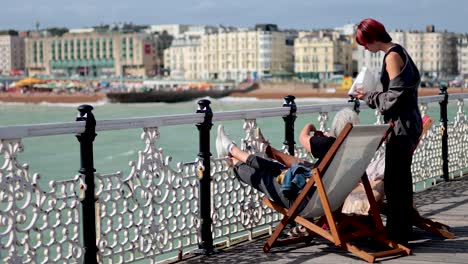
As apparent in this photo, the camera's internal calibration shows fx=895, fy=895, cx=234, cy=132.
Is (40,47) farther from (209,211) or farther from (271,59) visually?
(209,211)

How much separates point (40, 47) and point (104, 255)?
174857 millimetres

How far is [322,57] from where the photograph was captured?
137000 millimetres

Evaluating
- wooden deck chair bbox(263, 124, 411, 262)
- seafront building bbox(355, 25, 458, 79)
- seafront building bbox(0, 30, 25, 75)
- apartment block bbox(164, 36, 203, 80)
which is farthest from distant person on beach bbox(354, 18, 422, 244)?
seafront building bbox(0, 30, 25, 75)

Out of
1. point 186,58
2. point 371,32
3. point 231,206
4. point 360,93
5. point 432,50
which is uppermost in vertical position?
point 432,50

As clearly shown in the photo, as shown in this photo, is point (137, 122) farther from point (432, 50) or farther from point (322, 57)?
point (432, 50)

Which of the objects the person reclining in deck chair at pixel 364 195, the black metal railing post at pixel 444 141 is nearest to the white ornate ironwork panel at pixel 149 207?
the person reclining in deck chair at pixel 364 195

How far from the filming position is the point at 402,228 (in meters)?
4.57

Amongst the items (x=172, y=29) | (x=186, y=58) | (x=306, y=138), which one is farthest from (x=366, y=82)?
(x=172, y=29)

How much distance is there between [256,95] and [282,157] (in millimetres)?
101314

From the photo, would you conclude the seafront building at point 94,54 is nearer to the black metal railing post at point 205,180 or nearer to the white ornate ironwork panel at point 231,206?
the white ornate ironwork panel at point 231,206

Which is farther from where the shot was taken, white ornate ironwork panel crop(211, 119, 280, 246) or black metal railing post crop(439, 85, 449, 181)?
black metal railing post crop(439, 85, 449, 181)

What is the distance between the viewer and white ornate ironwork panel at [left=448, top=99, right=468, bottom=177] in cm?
779

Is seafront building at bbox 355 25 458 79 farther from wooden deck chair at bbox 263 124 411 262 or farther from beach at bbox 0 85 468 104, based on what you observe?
wooden deck chair at bbox 263 124 411 262

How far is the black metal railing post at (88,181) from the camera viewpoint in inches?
152
